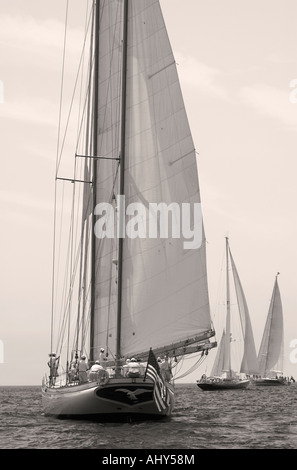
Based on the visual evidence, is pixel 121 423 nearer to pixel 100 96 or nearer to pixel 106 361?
pixel 106 361

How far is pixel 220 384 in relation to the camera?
12506 cm

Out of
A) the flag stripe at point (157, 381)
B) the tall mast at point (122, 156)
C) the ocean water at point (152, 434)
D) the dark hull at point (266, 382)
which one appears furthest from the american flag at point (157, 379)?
the dark hull at point (266, 382)

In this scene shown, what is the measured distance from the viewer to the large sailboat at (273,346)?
134 m

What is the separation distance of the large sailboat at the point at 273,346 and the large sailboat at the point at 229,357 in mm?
6133

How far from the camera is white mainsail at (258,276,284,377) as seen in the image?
440ft

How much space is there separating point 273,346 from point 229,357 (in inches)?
446

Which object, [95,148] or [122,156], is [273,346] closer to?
[95,148]

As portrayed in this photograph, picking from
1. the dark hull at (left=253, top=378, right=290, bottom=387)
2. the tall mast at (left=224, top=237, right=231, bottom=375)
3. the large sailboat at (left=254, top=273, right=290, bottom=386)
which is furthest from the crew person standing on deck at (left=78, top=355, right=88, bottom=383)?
the dark hull at (left=253, top=378, right=290, bottom=387)

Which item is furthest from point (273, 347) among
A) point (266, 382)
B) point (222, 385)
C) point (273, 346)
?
point (222, 385)

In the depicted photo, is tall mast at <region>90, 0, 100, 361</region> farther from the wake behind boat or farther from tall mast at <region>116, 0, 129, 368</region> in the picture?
the wake behind boat
